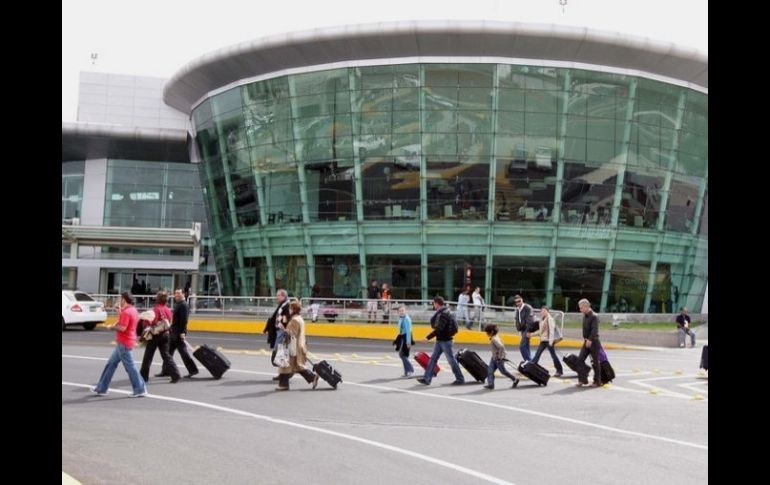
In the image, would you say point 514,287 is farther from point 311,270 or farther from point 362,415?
point 362,415

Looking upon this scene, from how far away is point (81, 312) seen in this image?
1015 inches

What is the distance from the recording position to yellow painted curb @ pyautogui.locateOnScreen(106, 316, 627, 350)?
25438mm

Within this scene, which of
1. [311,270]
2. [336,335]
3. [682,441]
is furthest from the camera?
[311,270]

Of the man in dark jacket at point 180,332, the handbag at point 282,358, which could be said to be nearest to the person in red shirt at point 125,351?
the handbag at point 282,358

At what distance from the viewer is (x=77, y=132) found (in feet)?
146

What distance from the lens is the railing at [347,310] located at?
26688 mm

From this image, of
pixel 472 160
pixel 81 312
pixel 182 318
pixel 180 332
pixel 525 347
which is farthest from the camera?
pixel 472 160

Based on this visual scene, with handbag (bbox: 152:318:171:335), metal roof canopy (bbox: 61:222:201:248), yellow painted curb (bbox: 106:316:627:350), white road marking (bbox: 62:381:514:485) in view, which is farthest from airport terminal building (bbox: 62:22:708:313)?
white road marking (bbox: 62:381:514:485)

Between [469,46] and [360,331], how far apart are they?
13.2 meters

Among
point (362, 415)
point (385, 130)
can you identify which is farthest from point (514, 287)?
point (362, 415)

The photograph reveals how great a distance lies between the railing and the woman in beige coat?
14.2 metres

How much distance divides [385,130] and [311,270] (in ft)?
24.5

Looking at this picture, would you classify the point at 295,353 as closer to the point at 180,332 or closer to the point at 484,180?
the point at 180,332

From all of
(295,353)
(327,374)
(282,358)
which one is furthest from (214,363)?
(327,374)
